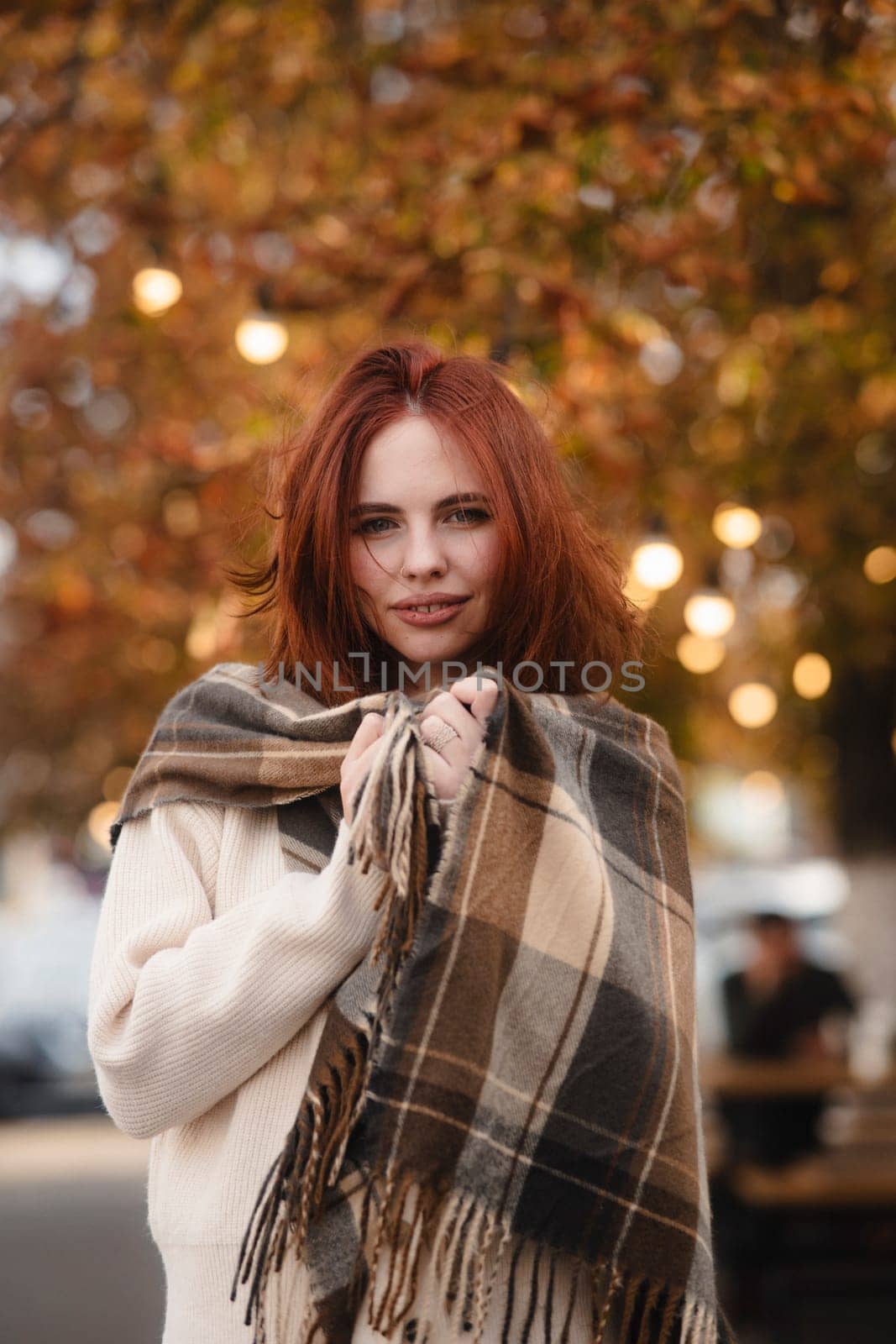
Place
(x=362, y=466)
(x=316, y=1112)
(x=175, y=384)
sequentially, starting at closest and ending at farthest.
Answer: (x=316, y=1112) → (x=362, y=466) → (x=175, y=384)

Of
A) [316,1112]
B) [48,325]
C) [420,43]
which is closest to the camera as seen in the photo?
[316,1112]

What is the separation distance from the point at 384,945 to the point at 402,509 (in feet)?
2.09

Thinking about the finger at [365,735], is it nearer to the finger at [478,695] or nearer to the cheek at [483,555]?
the finger at [478,695]

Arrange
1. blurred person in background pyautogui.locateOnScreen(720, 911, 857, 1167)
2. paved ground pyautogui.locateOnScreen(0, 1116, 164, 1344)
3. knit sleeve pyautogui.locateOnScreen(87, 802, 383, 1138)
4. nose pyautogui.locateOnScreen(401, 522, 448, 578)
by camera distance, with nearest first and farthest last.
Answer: knit sleeve pyautogui.locateOnScreen(87, 802, 383, 1138) < nose pyautogui.locateOnScreen(401, 522, 448, 578) < paved ground pyautogui.locateOnScreen(0, 1116, 164, 1344) < blurred person in background pyautogui.locateOnScreen(720, 911, 857, 1167)

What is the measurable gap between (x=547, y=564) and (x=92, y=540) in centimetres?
564

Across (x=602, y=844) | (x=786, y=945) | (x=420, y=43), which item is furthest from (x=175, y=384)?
(x=602, y=844)

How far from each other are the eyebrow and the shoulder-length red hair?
16 mm

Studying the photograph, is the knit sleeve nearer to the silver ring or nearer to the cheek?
the silver ring

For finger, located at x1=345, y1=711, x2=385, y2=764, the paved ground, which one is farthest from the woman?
the paved ground

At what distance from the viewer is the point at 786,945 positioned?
7.84m

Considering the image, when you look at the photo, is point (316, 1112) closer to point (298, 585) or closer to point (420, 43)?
point (298, 585)

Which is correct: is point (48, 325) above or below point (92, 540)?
above

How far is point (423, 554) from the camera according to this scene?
2.03 m

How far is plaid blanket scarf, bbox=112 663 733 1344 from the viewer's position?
66.2 inches
